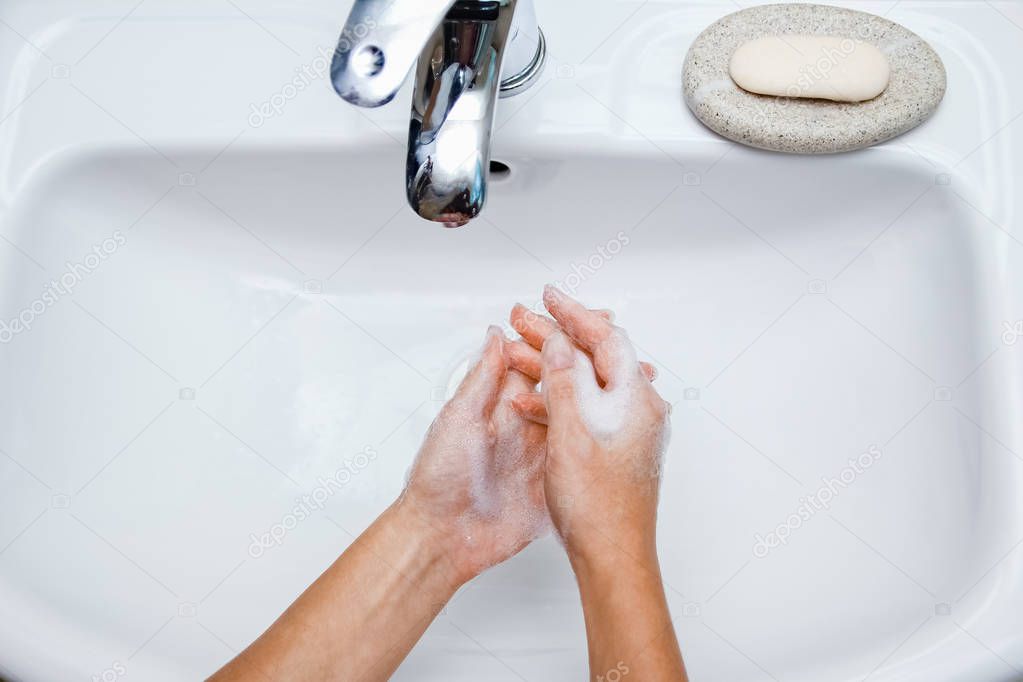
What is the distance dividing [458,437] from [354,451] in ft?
0.35

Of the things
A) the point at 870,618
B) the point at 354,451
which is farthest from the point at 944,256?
the point at 354,451

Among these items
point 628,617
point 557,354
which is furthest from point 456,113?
point 628,617

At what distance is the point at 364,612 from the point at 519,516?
0.38ft

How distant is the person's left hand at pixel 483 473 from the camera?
0.56m

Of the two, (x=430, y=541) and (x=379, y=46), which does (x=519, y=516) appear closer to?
(x=430, y=541)

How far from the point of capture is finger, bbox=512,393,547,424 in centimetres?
57

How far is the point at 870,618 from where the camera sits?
0.50 m

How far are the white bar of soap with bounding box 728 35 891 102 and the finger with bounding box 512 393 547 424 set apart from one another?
0.78 ft

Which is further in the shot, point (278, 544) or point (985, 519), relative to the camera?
point (278, 544)

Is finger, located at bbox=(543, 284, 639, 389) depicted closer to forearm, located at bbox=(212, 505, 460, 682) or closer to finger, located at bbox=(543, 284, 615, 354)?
finger, located at bbox=(543, 284, 615, 354)

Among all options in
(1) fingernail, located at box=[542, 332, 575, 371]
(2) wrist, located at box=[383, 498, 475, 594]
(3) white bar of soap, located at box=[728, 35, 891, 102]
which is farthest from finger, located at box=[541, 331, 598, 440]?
(3) white bar of soap, located at box=[728, 35, 891, 102]

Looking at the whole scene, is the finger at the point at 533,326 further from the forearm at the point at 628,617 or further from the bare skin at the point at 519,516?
the forearm at the point at 628,617

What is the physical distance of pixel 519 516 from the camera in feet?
1.89

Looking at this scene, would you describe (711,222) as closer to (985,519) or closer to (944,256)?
(944,256)
